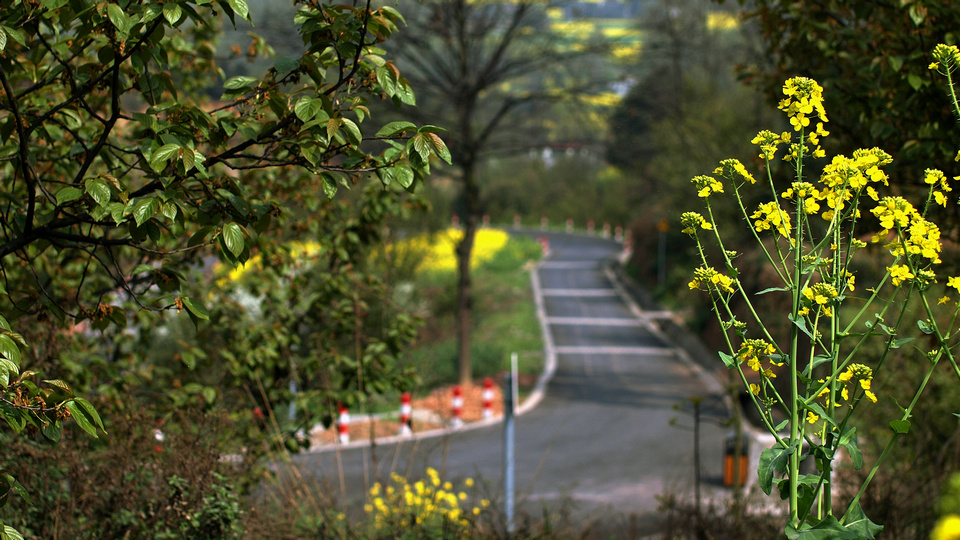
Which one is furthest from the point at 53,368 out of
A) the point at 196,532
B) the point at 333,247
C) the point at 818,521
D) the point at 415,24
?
the point at 415,24

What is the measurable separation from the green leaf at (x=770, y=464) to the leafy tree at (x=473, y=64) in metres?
11.5

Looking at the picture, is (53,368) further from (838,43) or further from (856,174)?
(838,43)

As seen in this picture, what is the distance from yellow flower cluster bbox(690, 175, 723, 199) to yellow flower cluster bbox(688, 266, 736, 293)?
0.71 ft

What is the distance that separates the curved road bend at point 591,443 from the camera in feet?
27.8

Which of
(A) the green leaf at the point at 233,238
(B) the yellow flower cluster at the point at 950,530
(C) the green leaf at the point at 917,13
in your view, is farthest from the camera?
(C) the green leaf at the point at 917,13

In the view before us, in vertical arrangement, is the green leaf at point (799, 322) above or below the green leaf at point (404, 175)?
below

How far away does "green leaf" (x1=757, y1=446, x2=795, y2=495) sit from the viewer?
2.17 metres

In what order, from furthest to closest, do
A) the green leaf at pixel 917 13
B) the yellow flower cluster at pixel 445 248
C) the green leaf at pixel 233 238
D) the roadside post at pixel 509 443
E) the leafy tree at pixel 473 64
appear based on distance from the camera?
the yellow flower cluster at pixel 445 248 → the leafy tree at pixel 473 64 → the roadside post at pixel 509 443 → the green leaf at pixel 917 13 → the green leaf at pixel 233 238

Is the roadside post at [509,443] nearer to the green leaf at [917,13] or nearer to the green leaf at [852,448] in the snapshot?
the green leaf at [917,13]

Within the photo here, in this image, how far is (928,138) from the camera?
3836 millimetres

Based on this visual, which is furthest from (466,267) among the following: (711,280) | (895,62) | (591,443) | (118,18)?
(711,280)

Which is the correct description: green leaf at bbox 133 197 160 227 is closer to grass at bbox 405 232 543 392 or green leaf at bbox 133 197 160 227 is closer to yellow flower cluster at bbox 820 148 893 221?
yellow flower cluster at bbox 820 148 893 221

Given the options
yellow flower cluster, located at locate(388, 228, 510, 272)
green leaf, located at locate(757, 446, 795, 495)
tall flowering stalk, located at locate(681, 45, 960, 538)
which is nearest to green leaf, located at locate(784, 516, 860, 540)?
tall flowering stalk, located at locate(681, 45, 960, 538)

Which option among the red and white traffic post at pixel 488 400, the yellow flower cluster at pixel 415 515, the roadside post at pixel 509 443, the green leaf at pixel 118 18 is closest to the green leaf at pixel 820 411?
the green leaf at pixel 118 18
